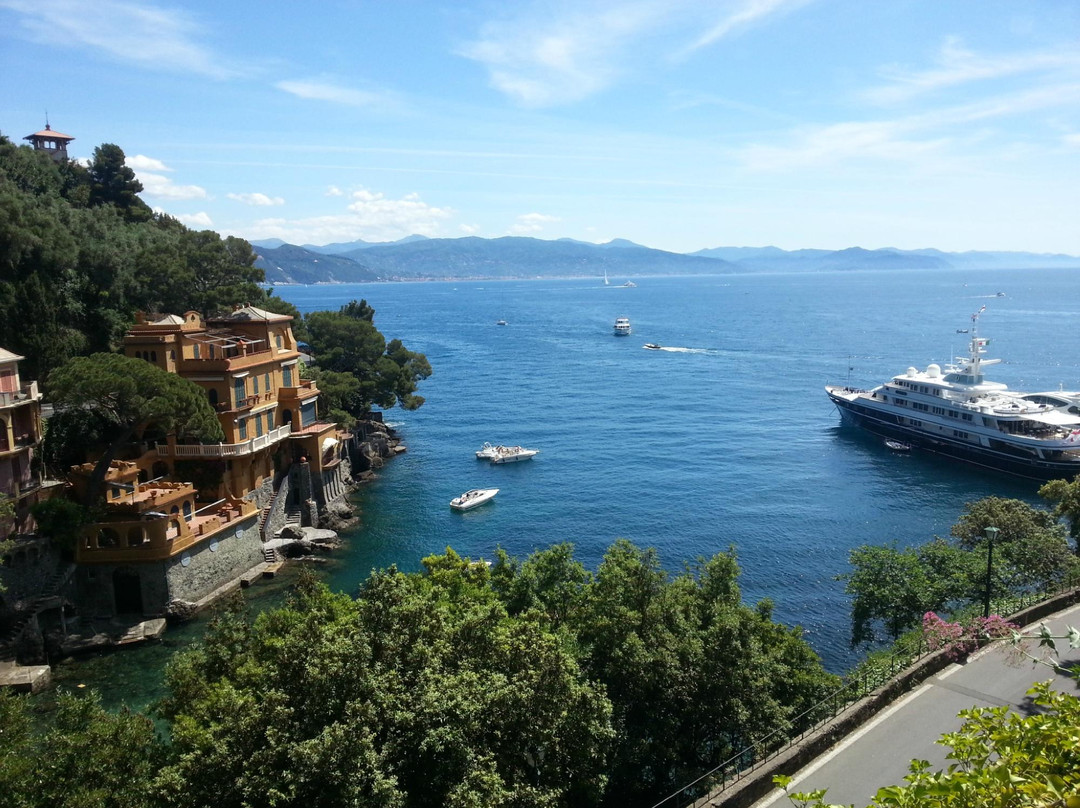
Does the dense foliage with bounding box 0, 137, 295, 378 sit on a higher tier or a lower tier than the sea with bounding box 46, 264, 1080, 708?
higher

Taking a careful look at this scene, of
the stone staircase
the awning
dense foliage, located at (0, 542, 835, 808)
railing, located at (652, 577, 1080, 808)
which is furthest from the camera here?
the awning

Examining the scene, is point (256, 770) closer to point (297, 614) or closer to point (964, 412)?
point (297, 614)

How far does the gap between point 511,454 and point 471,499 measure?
11.0 meters

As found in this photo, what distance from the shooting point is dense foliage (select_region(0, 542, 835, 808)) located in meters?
13.7

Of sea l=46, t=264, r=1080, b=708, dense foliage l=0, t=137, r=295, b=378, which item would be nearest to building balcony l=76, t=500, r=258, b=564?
sea l=46, t=264, r=1080, b=708

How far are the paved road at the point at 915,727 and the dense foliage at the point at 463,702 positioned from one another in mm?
2817

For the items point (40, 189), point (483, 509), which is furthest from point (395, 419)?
point (40, 189)

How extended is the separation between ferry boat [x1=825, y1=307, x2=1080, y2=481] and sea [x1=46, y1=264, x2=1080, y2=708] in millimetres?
1658

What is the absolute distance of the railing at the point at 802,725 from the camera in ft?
52.3

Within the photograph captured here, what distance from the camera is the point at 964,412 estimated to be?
61.5 metres

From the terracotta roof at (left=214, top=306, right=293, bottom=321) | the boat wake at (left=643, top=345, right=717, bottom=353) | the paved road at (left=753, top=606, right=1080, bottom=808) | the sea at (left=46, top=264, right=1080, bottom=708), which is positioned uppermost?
the terracotta roof at (left=214, top=306, right=293, bottom=321)

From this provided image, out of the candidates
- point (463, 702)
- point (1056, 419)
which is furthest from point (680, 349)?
point (463, 702)

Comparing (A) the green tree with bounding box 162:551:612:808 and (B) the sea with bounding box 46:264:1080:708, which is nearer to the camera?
(A) the green tree with bounding box 162:551:612:808

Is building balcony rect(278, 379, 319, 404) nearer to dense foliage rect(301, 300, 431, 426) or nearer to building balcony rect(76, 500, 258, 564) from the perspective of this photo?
building balcony rect(76, 500, 258, 564)
